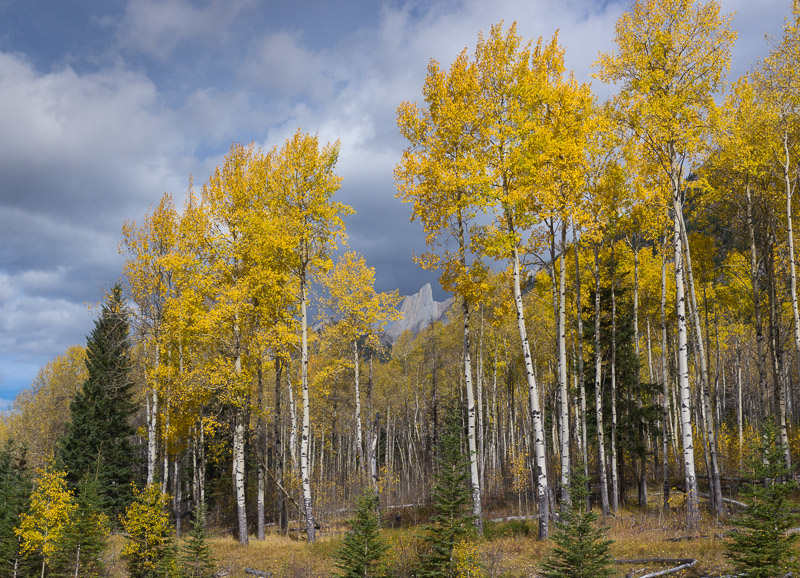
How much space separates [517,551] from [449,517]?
9.81 feet

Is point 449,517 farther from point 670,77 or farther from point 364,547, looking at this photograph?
point 670,77

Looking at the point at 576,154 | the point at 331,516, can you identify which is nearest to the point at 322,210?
the point at 576,154

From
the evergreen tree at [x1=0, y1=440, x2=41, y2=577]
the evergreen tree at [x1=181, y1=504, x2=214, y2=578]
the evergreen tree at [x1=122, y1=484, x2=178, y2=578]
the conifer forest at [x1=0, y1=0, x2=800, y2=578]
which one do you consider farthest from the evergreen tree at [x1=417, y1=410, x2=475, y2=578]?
the evergreen tree at [x1=0, y1=440, x2=41, y2=577]

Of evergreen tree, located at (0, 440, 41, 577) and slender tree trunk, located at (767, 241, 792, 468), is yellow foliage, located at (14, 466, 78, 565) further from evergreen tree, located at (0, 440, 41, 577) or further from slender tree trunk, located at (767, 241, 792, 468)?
slender tree trunk, located at (767, 241, 792, 468)

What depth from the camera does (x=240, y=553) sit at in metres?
15.4

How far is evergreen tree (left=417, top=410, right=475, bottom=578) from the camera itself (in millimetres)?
9367

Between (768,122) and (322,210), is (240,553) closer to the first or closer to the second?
(322,210)

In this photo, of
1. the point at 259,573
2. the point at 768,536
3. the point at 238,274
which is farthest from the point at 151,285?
the point at 768,536

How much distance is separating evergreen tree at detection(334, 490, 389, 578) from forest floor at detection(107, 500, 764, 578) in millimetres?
577

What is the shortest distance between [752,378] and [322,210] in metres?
44.6

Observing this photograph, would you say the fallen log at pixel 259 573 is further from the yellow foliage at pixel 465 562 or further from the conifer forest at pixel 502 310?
the yellow foliage at pixel 465 562

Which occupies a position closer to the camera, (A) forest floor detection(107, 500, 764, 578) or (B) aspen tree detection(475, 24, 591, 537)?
(A) forest floor detection(107, 500, 764, 578)

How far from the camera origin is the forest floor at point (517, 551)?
30.3 ft

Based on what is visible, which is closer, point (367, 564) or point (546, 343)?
point (367, 564)
